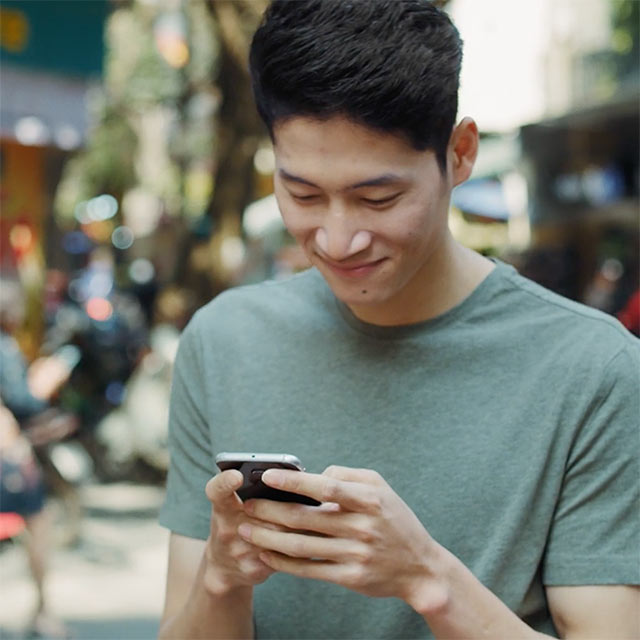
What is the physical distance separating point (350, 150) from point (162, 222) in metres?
17.5

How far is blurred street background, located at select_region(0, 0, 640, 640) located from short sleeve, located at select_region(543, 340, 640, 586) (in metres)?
0.64

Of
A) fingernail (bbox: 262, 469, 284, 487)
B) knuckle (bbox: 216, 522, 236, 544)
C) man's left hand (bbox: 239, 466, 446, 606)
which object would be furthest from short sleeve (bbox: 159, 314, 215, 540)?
fingernail (bbox: 262, 469, 284, 487)


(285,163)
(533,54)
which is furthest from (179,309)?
(533,54)

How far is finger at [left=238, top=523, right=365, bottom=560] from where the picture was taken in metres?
1.69

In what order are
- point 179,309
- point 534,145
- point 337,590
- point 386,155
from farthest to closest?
1. point 534,145
2. point 179,309
3. point 337,590
4. point 386,155

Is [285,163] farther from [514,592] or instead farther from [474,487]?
[514,592]

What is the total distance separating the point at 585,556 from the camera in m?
1.91

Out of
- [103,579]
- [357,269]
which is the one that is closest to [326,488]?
[357,269]

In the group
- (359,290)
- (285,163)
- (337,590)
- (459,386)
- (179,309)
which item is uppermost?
(285,163)

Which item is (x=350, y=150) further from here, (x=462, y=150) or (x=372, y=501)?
(x=372, y=501)

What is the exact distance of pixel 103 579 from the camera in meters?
8.05

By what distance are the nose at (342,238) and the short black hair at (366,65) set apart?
16cm

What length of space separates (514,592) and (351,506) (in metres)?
0.45

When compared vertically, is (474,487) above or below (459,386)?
below
